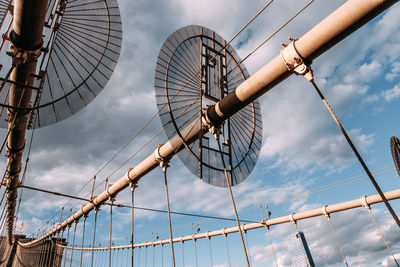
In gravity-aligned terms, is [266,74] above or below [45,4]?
below

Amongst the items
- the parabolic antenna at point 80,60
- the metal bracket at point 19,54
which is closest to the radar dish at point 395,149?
the parabolic antenna at point 80,60

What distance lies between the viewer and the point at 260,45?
751cm

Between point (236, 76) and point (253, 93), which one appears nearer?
point (253, 93)

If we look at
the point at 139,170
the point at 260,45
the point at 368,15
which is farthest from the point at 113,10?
the point at 368,15

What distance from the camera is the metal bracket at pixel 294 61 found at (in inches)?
249

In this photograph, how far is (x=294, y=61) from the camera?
651 centimetres

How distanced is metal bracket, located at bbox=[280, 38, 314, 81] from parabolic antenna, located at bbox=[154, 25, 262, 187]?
308cm

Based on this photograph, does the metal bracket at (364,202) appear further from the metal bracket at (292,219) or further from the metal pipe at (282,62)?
the metal pipe at (282,62)

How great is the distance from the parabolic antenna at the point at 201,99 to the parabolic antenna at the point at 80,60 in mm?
2211

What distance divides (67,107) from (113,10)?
4220 millimetres

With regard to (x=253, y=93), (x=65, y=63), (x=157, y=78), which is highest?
(x=65, y=63)

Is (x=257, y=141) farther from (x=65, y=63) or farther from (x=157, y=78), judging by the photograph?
(x=65, y=63)

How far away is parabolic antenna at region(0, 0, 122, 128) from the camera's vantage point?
959 centimetres

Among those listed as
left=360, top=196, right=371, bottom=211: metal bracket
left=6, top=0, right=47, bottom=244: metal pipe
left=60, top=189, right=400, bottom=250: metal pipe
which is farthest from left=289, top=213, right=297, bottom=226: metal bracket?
left=6, top=0, right=47, bottom=244: metal pipe
